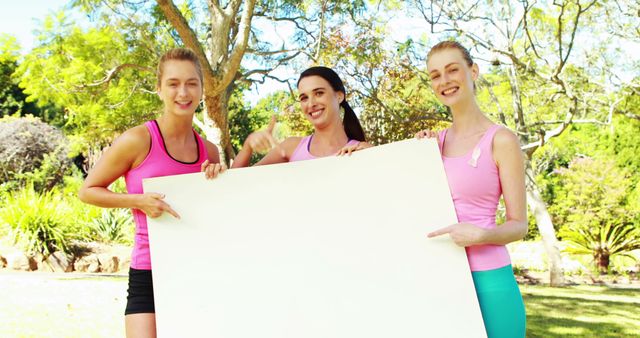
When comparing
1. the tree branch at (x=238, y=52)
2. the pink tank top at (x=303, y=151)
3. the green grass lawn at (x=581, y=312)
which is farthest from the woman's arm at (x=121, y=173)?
the tree branch at (x=238, y=52)

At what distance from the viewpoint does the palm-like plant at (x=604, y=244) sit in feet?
42.7

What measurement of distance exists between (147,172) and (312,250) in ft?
2.19

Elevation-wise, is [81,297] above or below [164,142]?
below

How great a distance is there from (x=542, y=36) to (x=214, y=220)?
12.3m

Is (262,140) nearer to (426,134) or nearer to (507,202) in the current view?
(426,134)

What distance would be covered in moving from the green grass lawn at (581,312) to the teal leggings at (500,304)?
4.47 meters

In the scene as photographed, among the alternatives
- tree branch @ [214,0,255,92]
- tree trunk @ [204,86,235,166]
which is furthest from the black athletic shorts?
tree trunk @ [204,86,235,166]

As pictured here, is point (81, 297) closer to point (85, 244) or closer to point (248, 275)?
point (85, 244)

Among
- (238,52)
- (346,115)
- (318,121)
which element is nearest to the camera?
(318,121)

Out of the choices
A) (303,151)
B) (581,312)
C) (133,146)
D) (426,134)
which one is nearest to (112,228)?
(581,312)

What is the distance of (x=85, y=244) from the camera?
1044cm

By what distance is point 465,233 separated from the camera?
6.07ft

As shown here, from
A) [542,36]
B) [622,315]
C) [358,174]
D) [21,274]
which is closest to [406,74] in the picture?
[542,36]

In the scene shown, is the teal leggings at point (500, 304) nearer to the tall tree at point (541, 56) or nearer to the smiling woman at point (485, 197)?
the smiling woman at point (485, 197)
